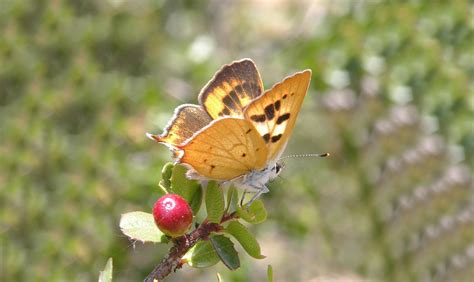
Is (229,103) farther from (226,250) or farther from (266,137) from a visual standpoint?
(226,250)

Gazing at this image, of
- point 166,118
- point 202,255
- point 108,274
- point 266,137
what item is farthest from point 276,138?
point 166,118

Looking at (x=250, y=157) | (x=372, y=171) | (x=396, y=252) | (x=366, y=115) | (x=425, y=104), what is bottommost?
(x=396, y=252)

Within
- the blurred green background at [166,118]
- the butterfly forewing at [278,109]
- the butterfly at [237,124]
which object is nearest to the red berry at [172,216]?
the butterfly at [237,124]

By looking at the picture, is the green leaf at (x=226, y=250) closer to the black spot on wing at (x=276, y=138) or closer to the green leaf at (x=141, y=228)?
the green leaf at (x=141, y=228)

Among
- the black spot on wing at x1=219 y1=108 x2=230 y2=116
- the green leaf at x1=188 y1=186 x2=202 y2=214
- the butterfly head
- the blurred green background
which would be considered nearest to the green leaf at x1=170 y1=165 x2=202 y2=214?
the green leaf at x1=188 y1=186 x2=202 y2=214

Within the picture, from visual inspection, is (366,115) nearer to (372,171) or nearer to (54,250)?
(372,171)

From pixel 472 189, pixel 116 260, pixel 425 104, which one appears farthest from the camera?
pixel 472 189

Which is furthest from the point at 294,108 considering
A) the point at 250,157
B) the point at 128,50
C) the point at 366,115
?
the point at 366,115

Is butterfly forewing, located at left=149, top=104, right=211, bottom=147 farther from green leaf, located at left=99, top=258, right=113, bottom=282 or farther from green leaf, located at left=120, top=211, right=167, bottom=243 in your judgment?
green leaf, located at left=99, top=258, right=113, bottom=282
